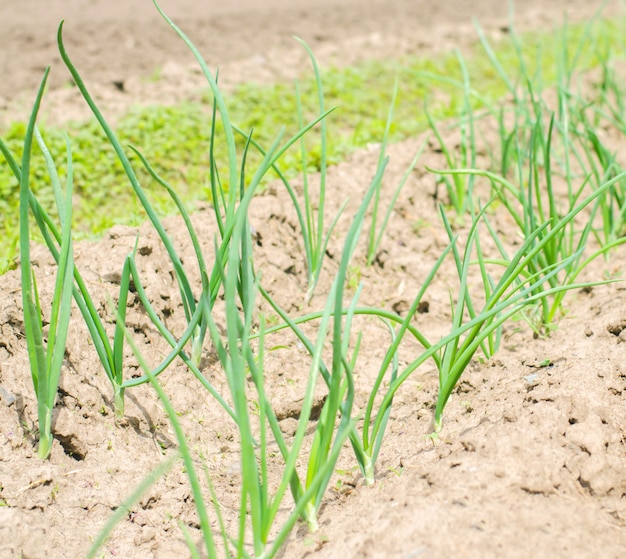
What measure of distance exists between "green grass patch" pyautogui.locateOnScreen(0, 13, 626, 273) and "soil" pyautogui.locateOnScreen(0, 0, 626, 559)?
1.26 feet

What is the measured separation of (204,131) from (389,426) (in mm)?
2146

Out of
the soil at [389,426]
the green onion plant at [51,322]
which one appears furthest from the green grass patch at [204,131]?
the green onion plant at [51,322]

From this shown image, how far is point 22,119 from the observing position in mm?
3520

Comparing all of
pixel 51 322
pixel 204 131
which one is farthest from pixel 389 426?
pixel 204 131

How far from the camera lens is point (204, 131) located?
359 cm

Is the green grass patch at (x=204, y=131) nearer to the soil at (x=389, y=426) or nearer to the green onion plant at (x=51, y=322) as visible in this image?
the soil at (x=389, y=426)

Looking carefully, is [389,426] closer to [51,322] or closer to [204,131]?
[51,322]

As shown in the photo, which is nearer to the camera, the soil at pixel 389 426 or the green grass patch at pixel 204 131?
the soil at pixel 389 426

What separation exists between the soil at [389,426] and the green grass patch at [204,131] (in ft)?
1.26

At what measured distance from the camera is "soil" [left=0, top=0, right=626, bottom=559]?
4.77 ft

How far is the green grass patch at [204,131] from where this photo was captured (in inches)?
120

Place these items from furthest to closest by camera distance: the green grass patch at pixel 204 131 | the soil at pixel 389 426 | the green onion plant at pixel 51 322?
the green grass patch at pixel 204 131 → the green onion plant at pixel 51 322 → the soil at pixel 389 426

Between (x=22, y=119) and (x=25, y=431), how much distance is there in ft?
7.37

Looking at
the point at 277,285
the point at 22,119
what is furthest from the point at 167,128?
the point at 277,285
